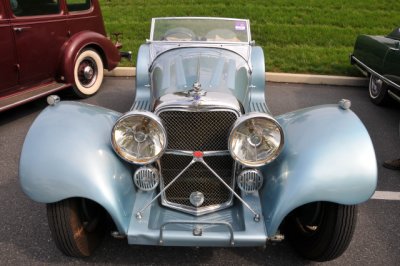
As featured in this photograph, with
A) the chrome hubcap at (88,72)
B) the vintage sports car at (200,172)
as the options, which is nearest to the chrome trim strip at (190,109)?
the vintage sports car at (200,172)

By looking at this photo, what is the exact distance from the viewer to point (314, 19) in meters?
8.46

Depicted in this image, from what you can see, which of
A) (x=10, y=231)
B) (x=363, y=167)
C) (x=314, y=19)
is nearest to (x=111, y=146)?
(x=10, y=231)

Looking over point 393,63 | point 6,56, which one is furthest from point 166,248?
point 393,63

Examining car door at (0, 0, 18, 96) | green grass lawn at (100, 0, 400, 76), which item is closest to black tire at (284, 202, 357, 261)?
car door at (0, 0, 18, 96)

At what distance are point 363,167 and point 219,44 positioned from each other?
2.00 meters

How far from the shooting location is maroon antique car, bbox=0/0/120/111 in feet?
15.5

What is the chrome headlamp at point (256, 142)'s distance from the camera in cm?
237

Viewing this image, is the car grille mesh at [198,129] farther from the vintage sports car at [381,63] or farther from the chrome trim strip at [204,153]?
the vintage sports car at [381,63]

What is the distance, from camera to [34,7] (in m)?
5.09

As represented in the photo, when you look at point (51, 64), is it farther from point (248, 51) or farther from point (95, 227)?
point (95, 227)

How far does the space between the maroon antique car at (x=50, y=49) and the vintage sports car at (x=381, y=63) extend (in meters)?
3.87

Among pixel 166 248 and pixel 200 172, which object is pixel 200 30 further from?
pixel 166 248

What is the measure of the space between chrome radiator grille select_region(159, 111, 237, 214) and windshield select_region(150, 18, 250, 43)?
1680mm

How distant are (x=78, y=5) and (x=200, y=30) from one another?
2.76 meters
